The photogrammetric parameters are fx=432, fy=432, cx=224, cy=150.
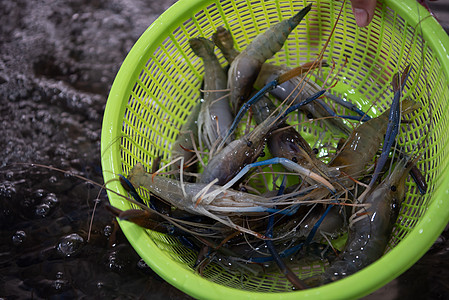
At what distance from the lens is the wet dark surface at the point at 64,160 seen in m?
1.76

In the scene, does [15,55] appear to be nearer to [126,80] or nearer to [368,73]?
[126,80]

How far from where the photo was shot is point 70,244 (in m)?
1.87

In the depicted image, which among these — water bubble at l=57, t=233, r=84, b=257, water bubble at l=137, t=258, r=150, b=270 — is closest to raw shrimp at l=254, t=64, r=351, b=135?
water bubble at l=137, t=258, r=150, b=270

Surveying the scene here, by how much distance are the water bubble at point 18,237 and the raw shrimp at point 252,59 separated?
109cm

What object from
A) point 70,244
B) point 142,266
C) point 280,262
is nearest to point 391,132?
point 280,262

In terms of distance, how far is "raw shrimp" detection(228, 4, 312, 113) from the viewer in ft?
5.85

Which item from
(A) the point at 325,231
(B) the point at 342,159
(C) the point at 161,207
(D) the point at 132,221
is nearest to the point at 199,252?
(C) the point at 161,207

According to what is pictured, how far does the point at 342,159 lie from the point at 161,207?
0.71 metres

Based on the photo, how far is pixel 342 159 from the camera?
5.37ft

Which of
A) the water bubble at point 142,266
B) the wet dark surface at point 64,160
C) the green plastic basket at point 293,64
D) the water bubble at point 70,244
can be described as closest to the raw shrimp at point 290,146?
the green plastic basket at point 293,64

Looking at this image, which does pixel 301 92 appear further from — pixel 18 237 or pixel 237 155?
pixel 18 237

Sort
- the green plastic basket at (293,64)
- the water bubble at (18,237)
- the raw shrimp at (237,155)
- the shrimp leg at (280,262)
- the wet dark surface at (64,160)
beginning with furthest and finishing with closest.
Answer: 1. the water bubble at (18,237)
2. the wet dark surface at (64,160)
3. the raw shrimp at (237,155)
4. the shrimp leg at (280,262)
5. the green plastic basket at (293,64)

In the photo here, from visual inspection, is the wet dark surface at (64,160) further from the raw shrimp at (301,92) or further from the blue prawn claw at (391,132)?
the raw shrimp at (301,92)

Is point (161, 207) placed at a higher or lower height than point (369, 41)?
lower
